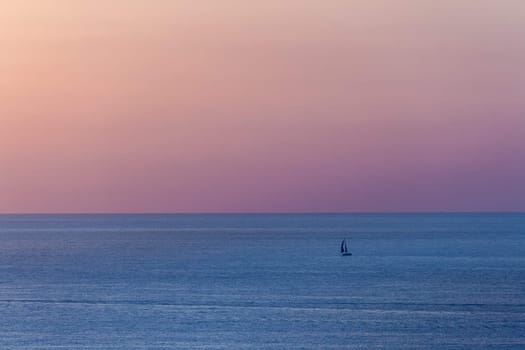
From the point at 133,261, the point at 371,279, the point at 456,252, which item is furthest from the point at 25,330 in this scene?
the point at 456,252

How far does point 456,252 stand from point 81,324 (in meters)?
91.4

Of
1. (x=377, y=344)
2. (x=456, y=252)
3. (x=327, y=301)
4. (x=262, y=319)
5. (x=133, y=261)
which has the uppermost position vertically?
(x=456, y=252)

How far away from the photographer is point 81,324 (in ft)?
192

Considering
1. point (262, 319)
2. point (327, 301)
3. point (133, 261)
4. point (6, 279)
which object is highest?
point (133, 261)

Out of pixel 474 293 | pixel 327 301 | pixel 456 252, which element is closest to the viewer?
Result: pixel 327 301

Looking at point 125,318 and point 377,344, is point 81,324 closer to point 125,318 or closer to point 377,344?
point 125,318

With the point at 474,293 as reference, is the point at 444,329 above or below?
below

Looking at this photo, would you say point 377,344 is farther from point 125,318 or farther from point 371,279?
point 371,279

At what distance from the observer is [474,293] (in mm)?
76125

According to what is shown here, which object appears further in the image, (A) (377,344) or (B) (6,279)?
(B) (6,279)

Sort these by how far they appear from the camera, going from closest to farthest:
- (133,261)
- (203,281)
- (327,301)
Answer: (327,301) → (203,281) → (133,261)

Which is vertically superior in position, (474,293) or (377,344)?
(474,293)

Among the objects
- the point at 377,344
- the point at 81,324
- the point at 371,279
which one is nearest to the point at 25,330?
the point at 81,324

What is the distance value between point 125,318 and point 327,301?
14.8 meters
